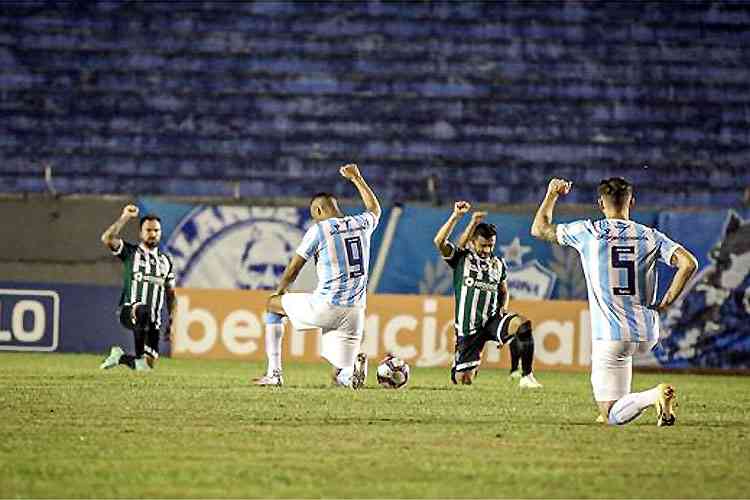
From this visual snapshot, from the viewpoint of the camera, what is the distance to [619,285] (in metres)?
12.1

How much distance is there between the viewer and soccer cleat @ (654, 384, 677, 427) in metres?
11.8

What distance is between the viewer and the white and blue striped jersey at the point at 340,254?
15.4m

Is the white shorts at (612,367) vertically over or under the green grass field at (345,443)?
over

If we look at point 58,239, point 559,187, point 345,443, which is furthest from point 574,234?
point 58,239

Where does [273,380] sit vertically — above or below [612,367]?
below

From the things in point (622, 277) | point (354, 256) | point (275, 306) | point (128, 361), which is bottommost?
point (128, 361)

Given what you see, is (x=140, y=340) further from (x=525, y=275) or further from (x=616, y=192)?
(x=616, y=192)

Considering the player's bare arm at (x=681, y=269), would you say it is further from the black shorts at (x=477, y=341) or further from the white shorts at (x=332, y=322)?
the black shorts at (x=477, y=341)

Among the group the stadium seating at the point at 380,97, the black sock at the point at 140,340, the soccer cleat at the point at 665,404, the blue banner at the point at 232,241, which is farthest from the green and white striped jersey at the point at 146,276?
the soccer cleat at the point at 665,404

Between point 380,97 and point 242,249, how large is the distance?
446 cm

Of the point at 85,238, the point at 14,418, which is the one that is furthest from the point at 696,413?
the point at 85,238

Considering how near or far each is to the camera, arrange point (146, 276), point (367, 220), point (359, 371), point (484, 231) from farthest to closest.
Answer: point (146, 276) < point (484, 231) < point (359, 371) < point (367, 220)

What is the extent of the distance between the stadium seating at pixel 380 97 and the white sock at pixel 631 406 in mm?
12008

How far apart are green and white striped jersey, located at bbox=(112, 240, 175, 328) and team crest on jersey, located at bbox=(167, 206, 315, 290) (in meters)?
2.81
